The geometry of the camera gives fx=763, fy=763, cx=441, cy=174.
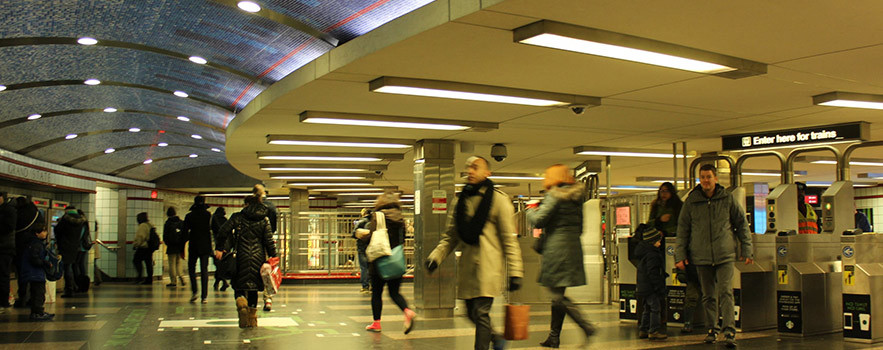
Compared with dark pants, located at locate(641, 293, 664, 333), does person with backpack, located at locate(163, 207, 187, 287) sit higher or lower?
higher

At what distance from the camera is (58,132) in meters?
16.5

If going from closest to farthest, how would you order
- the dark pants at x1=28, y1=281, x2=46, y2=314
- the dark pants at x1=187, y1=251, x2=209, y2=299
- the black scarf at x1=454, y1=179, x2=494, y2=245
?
the black scarf at x1=454, y1=179, x2=494, y2=245
the dark pants at x1=28, y1=281, x2=46, y2=314
the dark pants at x1=187, y1=251, x2=209, y2=299

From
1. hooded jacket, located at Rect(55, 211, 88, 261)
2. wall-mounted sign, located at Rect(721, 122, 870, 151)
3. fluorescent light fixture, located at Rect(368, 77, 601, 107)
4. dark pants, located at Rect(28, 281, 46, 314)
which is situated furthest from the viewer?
hooded jacket, located at Rect(55, 211, 88, 261)

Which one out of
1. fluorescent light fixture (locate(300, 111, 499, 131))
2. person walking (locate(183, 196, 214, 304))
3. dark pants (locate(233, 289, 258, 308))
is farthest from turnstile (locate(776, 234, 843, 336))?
person walking (locate(183, 196, 214, 304))

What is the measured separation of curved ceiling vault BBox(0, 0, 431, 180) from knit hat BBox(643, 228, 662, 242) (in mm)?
3971

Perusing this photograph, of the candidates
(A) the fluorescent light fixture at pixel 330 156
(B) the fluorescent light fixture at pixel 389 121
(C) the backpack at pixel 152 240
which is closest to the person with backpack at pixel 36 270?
(B) the fluorescent light fixture at pixel 389 121

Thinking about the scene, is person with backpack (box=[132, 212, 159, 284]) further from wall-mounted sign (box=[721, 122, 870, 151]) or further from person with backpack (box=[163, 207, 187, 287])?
wall-mounted sign (box=[721, 122, 870, 151])

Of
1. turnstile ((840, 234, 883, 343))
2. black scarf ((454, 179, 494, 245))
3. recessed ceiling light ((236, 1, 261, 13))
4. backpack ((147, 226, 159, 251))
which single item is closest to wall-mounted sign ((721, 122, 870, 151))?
turnstile ((840, 234, 883, 343))

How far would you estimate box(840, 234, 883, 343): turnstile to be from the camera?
8609 mm

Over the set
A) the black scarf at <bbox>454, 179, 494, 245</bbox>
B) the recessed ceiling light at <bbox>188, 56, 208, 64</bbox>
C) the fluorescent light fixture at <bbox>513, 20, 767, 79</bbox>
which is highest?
the recessed ceiling light at <bbox>188, 56, 208, 64</bbox>

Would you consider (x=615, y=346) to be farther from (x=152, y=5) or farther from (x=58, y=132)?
(x=58, y=132)

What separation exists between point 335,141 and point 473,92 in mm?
4820

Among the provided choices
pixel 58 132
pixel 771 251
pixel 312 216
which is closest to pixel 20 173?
pixel 58 132

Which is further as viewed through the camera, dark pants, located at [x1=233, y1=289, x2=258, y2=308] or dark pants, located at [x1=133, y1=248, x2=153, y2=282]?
dark pants, located at [x1=133, y1=248, x2=153, y2=282]
